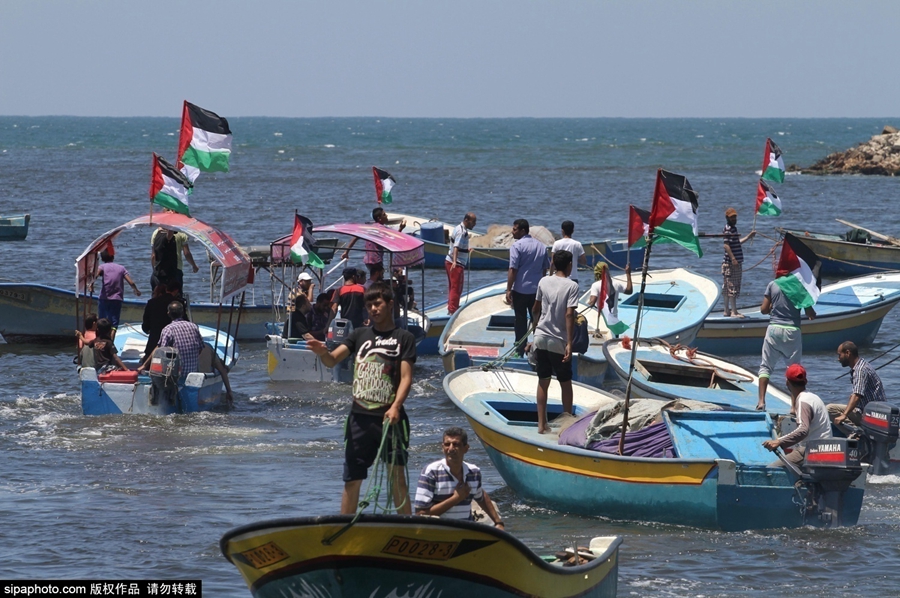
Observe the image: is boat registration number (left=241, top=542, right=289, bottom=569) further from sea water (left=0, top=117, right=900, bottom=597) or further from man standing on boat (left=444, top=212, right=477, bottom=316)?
man standing on boat (left=444, top=212, right=477, bottom=316)

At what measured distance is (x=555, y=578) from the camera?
7387mm

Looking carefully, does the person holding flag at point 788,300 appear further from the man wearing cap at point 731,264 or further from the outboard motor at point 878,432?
the man wearing cap at point 731,264

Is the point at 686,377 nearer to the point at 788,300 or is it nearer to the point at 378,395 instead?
the point at 788,300

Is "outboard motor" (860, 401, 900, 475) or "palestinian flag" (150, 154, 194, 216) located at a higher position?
"palestinian flag" (150, 154, 194, 216)

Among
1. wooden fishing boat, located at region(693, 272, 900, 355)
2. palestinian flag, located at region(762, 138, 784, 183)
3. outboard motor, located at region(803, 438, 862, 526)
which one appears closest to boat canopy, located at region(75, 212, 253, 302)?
outboard motor, located at region(803, 438, 862, 526)

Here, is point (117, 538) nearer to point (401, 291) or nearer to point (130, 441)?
point (130, 441)

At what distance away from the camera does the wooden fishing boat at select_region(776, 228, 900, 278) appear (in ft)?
92.2

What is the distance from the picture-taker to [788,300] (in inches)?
549

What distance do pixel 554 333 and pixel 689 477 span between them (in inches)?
87.3

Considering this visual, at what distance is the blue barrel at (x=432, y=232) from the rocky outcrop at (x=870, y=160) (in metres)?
44.9

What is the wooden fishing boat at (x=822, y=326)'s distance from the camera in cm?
1948

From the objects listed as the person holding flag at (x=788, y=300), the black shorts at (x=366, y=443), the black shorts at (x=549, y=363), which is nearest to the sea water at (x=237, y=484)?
the black shorts at (x=549, y=363)

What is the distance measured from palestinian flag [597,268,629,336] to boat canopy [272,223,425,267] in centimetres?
269

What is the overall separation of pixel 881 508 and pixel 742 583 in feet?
8.62
